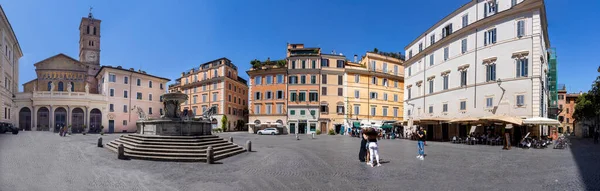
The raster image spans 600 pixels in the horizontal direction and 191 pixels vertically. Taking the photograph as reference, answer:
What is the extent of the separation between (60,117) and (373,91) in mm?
49102

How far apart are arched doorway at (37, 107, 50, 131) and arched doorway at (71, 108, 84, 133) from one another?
2965 mm

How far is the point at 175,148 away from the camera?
14.1 m

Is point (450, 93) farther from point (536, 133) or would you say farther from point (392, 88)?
point (392, 88)

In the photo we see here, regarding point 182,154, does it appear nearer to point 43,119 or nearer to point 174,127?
point 174,127

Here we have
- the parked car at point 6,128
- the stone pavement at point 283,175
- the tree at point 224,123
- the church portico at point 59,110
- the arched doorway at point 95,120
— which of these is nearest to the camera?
the stone pavement at point 283,175

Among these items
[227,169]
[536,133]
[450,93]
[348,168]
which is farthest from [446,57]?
[227,169]

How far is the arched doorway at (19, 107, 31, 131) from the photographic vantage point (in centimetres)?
4234

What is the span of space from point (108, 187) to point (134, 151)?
648 cm

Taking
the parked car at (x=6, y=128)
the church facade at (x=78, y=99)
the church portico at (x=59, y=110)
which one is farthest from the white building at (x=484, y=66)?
the church portico at (x=59, y=110)

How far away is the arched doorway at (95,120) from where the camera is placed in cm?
4704

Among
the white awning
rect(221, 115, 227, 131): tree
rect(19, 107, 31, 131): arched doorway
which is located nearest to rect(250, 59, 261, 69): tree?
rect(221, 115, 227, 131): tree

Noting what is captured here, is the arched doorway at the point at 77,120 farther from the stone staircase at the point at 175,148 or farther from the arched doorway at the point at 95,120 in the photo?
the stone staircase at the point at 175,148

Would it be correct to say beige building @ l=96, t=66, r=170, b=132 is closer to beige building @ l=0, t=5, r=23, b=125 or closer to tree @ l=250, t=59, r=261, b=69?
beige building @ l=0, t=5, r=23, b=125

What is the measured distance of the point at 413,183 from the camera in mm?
8398
